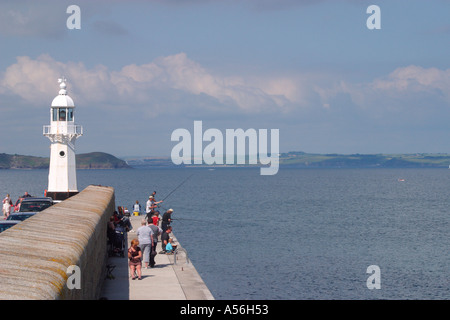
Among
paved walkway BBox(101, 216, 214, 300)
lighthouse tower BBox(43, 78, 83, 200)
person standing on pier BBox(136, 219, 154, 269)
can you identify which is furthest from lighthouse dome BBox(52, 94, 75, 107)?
person standing on pier BBox(136, 219, 154, 269)

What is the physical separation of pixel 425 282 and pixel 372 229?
2721cm

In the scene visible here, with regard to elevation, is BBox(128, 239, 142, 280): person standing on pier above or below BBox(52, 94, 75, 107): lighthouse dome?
below

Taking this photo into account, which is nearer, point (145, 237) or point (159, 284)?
point (159, 284)

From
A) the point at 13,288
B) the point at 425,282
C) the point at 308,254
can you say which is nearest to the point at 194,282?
the point at 13,288

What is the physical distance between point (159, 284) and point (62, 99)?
106 feet

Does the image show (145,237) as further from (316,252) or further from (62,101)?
(62,101)

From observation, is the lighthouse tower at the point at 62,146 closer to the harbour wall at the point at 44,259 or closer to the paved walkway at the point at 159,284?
the paved walkway at the point at 159,284

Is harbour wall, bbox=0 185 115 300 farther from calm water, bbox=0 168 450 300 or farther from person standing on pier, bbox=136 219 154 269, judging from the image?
calm water, bbox=0 168 450 300

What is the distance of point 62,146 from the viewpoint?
47250mm

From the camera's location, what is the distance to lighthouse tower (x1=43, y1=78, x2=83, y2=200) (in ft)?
154

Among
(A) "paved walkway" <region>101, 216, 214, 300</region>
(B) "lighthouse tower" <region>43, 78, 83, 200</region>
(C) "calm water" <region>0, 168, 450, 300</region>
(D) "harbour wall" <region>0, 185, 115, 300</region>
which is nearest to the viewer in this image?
(D) "harbour wall" <region>0, 185, 115, 300</region>

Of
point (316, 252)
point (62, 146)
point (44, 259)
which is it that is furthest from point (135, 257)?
point (62, 146)

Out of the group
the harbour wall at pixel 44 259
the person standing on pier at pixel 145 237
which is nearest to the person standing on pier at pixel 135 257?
the person standing on pier at pixel 145 237

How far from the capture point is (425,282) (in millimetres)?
32281
